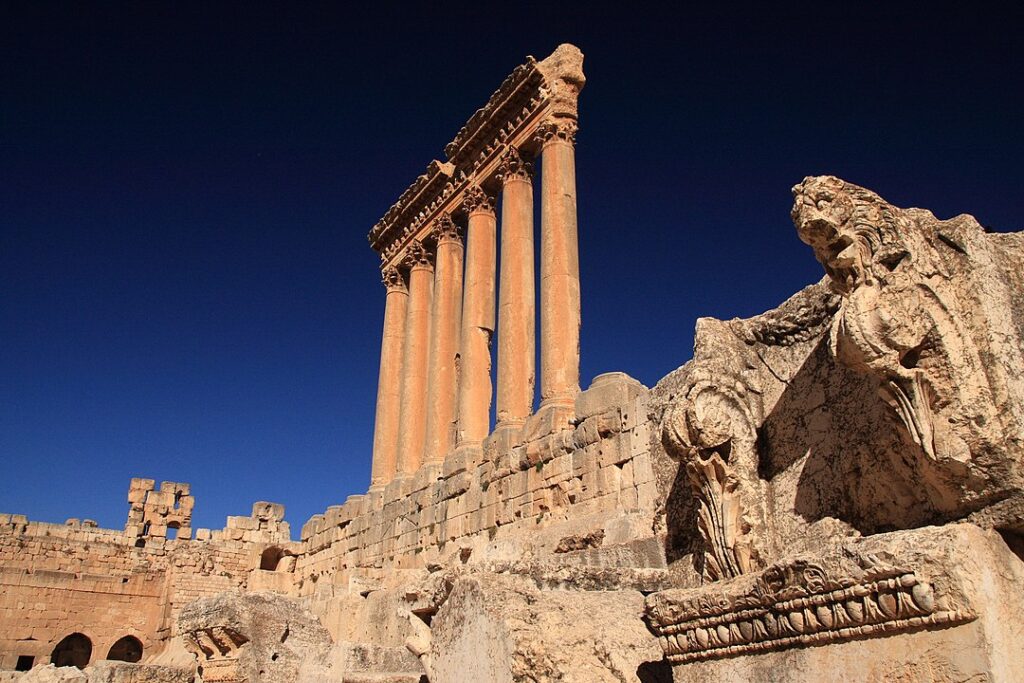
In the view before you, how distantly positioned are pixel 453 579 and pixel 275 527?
88.3 feet

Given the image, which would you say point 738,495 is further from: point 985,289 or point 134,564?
point 134,564

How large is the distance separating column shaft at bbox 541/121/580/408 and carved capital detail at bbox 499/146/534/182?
1.16 m

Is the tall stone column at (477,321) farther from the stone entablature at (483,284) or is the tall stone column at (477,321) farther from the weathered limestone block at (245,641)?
the weathered limestone block at (245,641)

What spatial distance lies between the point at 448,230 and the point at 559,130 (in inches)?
186

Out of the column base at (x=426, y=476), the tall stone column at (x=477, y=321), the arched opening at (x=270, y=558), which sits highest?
the tall stone column at (x=477, y=321)

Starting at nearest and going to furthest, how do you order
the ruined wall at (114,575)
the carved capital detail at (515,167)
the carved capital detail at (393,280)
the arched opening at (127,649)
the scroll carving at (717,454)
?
the scroll carving at (717,454) < the carved capital detail at (515,167) < the carved capital detail at (393,280) < the ruined wall at (114,575) < the arched opening at (127,649)

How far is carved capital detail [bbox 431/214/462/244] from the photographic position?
18734 millimetres

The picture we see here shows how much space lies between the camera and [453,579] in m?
4.75

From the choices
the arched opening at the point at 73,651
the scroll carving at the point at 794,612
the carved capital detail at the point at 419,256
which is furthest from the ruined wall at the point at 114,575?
the scroll carving at the point at 794,612

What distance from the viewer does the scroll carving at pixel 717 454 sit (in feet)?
14.5

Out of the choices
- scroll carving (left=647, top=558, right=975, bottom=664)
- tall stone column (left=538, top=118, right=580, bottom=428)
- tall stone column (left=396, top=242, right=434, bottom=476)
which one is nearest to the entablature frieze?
tall stone column (left=538, top=118, right=580, bottom=428)

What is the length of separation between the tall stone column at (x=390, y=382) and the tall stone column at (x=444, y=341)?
198cm

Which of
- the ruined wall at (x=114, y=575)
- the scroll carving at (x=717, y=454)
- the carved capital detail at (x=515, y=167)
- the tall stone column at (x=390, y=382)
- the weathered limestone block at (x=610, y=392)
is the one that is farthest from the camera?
the ruined wall at (x=114, y=575)

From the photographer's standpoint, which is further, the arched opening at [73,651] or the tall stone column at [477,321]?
the arched opening at [73,651]
